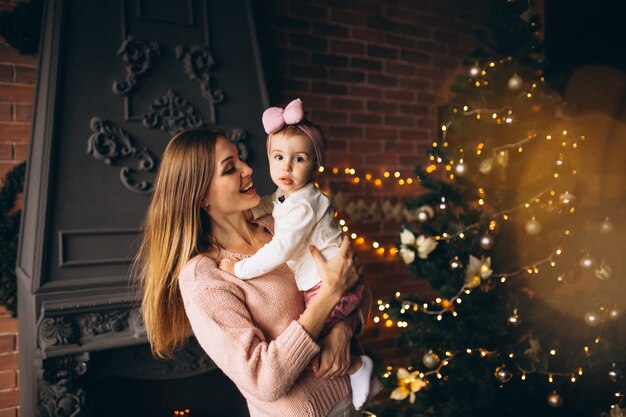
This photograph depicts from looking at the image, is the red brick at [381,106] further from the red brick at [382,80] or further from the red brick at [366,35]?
the red brick at [366,35]

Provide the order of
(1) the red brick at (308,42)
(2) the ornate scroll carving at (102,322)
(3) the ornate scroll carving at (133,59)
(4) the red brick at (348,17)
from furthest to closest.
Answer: (4) the red brick at (348,17) → (1) the red brick at (308,42) → (3) the ornate scroll carving at (133,59) → (2) the ornate scroll carving at (102,322)

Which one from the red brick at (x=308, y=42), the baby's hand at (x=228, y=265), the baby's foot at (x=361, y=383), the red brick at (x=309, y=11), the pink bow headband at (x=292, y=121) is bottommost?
the baby's foot at (x=361, y=383)

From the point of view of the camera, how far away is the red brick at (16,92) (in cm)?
234

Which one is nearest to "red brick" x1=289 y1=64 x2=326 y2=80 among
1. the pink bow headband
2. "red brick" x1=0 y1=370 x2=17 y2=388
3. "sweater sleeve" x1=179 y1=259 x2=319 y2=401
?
the pink bow headband

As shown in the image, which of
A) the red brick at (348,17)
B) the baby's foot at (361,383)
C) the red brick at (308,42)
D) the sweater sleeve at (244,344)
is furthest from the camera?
the red brick at (348,17)

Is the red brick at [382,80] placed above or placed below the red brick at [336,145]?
above

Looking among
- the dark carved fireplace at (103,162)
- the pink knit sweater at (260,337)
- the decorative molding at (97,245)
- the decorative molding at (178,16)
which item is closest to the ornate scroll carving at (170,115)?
the dark carved fireplace at (103,162)

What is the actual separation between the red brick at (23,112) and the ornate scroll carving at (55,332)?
102 cm

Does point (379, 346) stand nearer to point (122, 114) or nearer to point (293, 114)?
point (122, 114)

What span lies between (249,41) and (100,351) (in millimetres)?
1589

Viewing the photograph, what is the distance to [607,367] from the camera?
234 centimetres

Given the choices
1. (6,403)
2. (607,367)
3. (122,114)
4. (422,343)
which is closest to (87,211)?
(122,114)

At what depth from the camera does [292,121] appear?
1298 mm

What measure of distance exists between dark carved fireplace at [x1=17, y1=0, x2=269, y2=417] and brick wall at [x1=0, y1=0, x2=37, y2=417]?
16 centimetres
